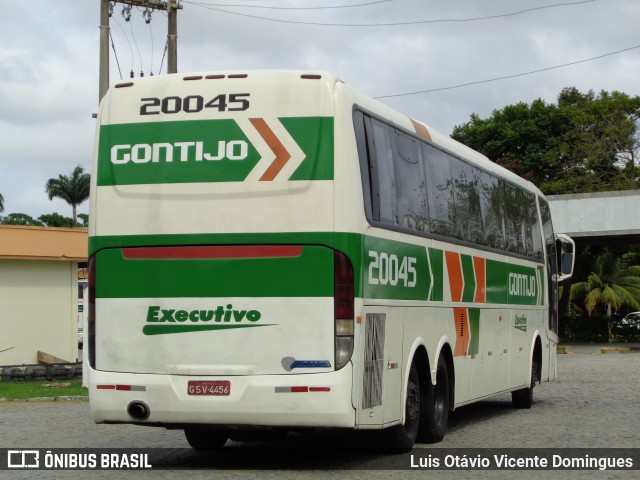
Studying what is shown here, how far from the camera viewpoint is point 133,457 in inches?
447

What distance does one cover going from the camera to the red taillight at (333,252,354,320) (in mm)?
9812

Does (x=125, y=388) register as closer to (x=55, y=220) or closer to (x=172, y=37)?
(x=172, y=37)

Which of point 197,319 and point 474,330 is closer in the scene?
point 197,319

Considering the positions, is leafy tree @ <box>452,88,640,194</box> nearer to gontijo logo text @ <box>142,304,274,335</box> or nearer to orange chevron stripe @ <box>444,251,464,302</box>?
orange chevron stripe @ <box>444,251,464,302</box>

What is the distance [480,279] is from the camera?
1455 centimetres

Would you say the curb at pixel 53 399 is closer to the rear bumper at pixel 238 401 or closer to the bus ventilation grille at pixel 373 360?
the rear bumper at pixel 238 401

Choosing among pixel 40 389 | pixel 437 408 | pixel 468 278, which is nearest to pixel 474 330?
pixel 468 278

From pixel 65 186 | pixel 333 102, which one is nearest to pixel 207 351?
pixel 333 102

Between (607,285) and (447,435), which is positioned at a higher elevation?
(607,285)

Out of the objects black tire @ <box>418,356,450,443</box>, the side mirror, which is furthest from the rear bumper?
the side mirror

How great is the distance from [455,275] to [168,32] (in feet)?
42.5

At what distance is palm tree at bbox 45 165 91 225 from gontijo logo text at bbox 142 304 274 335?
84.2m

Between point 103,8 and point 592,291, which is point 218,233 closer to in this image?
point 103,8

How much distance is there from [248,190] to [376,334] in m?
1.77
